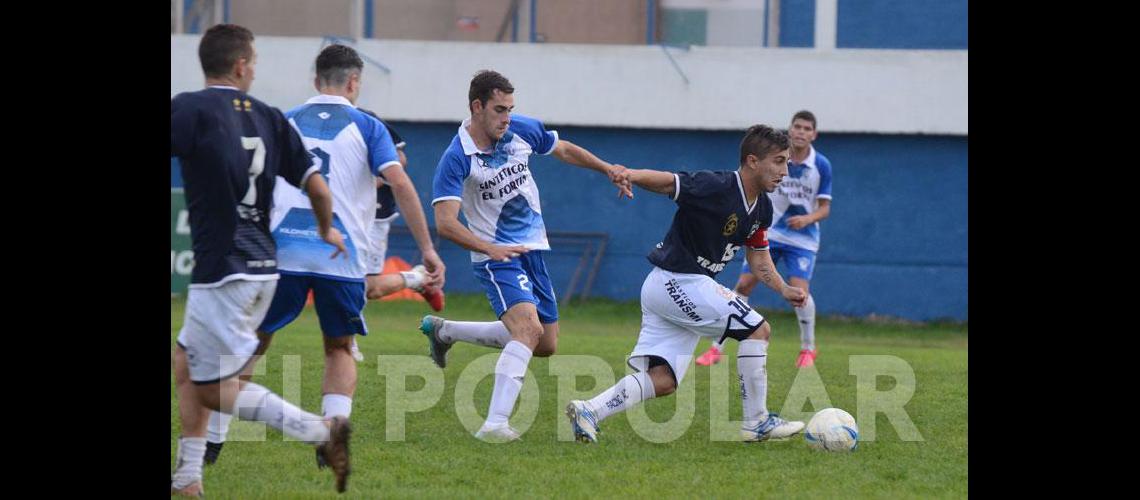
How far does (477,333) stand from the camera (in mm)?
9273

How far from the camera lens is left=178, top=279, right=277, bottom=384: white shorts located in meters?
5.72

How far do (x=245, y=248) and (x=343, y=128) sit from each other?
1442 millimetres

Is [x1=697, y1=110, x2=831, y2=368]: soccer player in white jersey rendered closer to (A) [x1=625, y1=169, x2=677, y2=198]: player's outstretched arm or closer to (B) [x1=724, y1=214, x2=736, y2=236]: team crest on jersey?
(B) [x1=724, y1=214, x2=736, y2=236]: team crest on jersey

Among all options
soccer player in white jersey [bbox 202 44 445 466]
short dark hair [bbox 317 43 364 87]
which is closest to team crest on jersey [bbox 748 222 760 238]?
soccer player in white jersey [bbox 202 44 445 466]

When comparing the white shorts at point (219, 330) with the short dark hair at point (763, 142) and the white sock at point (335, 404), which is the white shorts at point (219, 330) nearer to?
the white sock at point (335, 404)

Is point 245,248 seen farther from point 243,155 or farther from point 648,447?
point 648,447

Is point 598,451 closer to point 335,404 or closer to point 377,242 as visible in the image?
point 335,404

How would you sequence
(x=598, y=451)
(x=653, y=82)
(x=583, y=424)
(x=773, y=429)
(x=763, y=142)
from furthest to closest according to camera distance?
(x=653, y=82)
(x=763, y=142)
(x=773, y=429)
(x=583, y=424)
(x=598, y=451)

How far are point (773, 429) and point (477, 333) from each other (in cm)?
228

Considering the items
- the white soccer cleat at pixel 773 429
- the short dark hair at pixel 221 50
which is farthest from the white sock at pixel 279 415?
the white soccer cleat at pixel 773 429

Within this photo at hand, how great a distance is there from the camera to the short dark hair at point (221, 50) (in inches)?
230

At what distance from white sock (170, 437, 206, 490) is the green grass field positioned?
148 mm

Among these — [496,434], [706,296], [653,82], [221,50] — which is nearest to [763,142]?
[706,296]

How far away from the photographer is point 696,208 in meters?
8.16
